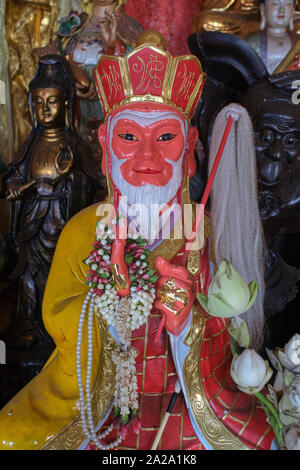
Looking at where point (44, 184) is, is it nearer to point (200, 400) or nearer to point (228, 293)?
point (200, 400)

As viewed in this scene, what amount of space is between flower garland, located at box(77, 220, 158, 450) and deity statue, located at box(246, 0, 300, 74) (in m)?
1.97

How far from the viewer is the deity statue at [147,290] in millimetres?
1829

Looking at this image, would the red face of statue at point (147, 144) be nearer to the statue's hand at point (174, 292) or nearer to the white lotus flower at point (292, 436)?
the statue's hand at point (174, 292)

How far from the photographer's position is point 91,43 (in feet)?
11.7

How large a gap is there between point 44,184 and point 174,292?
1459 millimetres

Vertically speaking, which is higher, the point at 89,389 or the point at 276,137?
the point at 276,137

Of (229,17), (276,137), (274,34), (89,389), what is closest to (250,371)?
(89,389)

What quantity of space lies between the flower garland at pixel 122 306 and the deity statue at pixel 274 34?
1971 millimetres

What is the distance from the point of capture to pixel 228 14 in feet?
11.3

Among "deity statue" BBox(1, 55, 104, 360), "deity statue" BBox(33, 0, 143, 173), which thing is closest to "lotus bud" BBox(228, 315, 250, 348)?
"deity statue" BBox(1, 55, 104, 360)

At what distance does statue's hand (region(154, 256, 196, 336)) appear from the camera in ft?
5.88

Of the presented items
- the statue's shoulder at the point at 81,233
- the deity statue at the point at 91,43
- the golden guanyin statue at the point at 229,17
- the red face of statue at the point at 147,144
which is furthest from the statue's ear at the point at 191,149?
the golden guanyin statue at the point at 229,17

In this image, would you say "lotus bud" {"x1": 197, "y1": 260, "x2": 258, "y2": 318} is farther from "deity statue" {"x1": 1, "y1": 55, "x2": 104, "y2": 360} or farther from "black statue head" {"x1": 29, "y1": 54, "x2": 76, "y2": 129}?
"black statue head" {"x1": 29, "y1": 54, "x2": 76, "y2": 129}

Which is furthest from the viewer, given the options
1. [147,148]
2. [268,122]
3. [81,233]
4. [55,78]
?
[55,78]
